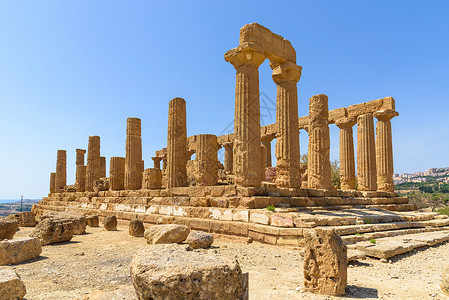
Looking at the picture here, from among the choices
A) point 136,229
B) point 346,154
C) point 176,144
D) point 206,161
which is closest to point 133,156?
point 176,144

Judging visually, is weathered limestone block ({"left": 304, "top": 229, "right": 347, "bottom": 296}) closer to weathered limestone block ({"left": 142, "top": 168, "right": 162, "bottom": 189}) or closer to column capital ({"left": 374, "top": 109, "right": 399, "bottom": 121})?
weathered limestone block ({"left": 142, "top": 168, "right": 162, "bottom": 189})

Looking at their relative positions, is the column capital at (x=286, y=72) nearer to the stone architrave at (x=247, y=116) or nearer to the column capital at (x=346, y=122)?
the stone architrave at (x=247, y=116)

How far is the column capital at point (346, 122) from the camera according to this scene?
683 inches

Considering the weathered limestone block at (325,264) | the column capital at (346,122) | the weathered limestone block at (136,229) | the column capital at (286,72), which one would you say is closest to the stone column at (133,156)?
the weathered limestone block at (136,229)

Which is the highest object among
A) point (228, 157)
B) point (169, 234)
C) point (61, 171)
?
point (228, 157)

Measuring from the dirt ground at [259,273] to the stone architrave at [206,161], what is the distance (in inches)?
179

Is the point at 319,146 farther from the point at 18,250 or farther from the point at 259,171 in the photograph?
the point at 18,250

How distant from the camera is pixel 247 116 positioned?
10281 mm

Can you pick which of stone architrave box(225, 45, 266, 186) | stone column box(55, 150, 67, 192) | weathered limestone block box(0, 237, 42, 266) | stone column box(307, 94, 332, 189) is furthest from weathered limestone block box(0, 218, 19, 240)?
stone column box(55, 150, 67, 192)

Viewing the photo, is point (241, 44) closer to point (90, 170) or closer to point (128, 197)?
point (128, 197)

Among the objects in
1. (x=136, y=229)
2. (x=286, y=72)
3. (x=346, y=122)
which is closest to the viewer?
(x=136, y=229)

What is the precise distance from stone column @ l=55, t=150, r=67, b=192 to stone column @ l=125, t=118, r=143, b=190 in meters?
13.6

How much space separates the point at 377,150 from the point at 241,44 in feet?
35.3

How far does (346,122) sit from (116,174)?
12.9 metres
